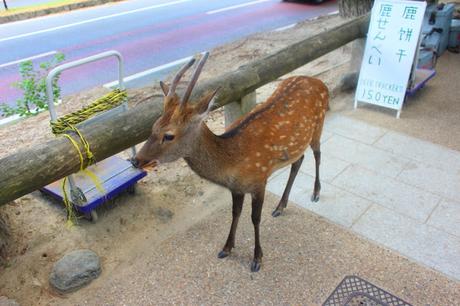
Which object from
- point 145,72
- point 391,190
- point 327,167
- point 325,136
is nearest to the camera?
point 391,190

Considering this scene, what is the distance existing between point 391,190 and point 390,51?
2.20 meters

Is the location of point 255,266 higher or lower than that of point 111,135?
lower

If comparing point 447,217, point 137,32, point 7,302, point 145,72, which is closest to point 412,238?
point 447,217

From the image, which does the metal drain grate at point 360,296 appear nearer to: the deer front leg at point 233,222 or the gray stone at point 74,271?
the deer front leg at point 233,222

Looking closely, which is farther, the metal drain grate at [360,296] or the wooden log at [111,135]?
the metal drain grate at [360,296]

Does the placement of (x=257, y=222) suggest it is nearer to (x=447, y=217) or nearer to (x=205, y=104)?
(x=205, y=104)

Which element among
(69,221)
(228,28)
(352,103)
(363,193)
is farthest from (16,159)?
(228,28)

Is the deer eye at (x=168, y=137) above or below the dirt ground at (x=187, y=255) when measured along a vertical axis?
above

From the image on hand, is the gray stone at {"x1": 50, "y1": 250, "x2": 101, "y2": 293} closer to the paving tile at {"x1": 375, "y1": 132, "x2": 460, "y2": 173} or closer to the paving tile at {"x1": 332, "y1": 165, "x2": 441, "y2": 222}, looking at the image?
the paving tile at {"x1": 332, "y1": 165, "x2": 441, "y2": 222}

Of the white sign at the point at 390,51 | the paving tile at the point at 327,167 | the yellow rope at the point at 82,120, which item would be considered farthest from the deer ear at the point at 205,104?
the white sign at the point at 390,51

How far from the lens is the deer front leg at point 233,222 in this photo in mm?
3264

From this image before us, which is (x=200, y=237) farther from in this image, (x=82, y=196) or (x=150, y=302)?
(x=82, y=196)

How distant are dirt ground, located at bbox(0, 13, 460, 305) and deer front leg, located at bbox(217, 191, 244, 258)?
71mm

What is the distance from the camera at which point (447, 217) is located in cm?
379
